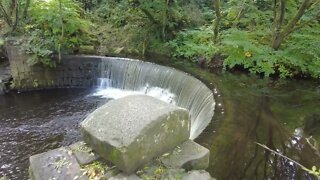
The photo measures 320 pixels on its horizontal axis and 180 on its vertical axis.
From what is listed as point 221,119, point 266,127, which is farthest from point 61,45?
point 266,127

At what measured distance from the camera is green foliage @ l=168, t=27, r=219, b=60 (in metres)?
9.20

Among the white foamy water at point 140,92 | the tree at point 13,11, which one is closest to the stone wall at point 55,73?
the white foamy water at point 140,92

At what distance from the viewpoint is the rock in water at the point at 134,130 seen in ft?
8.09

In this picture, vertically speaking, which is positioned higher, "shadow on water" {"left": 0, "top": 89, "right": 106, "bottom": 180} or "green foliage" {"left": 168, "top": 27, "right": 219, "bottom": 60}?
"green foliage" {"left": 168, "top": 27, "right": 219, "bottom": 60}

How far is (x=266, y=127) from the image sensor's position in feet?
17.3

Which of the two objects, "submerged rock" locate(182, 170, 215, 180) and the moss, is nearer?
the moss

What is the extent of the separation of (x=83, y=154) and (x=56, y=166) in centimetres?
24

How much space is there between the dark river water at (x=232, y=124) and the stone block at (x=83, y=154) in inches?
67.2

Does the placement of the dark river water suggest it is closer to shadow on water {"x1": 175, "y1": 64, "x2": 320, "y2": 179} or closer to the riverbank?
shadow on water {"x1": 175, "y1": 64, "x2": 320, "y2": 179}

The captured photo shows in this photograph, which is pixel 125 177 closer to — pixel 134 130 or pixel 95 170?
pixel 95 170

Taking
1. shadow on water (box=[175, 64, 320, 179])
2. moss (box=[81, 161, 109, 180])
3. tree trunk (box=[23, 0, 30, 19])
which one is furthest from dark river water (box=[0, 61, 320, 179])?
tree trunk (box=[23, 0, 30, 19])

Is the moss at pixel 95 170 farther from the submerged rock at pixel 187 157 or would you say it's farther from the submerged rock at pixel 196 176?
the submerged rock at pixel 196 176

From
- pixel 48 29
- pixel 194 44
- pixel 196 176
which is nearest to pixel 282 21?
pixel 194 44

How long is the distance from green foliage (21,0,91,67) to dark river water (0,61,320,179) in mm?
1227
